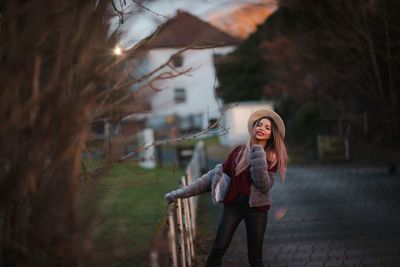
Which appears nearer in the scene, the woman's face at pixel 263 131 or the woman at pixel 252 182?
the woman at pixel 252 182

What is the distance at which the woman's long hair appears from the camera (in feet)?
20.4

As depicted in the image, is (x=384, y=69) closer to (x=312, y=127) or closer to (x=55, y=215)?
(x=312, y=127)

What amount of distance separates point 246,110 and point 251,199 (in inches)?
1166

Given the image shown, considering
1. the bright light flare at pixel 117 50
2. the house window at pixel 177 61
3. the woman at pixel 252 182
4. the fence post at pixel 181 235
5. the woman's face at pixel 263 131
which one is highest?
the bright light flare at pixel 117 50

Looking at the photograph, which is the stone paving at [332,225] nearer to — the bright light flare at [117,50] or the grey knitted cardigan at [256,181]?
the grey knitted cardigan at [256,181]

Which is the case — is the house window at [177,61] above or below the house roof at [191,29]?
below

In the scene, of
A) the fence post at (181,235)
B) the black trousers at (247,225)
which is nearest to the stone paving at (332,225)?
the fence post at (181,235)

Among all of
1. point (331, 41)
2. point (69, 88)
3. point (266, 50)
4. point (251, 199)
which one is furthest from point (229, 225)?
point (266, 50)

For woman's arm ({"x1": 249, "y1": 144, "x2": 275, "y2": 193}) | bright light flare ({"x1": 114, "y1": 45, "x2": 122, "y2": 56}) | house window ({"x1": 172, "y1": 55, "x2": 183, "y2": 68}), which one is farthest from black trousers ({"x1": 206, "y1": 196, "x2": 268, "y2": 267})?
bright light flare ({"x1": 114, "y1": 45, "x2": 122, "y2": 56})

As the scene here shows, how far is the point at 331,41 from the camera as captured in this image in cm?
2381

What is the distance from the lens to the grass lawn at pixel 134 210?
5645 millimetres

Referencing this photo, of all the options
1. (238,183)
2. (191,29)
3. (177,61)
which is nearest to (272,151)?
(238,183)

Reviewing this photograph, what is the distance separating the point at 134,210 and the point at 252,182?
782cm

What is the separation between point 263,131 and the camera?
6.30 metres
